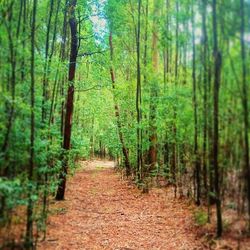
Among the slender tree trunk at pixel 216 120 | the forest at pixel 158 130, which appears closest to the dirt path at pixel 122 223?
the forest at pixel 158 130

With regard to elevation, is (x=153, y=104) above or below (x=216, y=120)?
above

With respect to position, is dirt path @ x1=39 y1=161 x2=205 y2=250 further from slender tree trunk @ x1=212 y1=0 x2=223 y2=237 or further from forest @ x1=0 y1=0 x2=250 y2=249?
slender tree trunk @ x1=212 y1=0 x2=223 y2=237

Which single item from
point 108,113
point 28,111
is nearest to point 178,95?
point 28,111

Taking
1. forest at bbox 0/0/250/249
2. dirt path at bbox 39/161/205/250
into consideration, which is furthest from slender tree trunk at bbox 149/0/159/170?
dirt path at bbox 39/161/205/250

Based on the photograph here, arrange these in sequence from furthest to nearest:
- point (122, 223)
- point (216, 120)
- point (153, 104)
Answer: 1. point (153, 104)
2. point (122, 223)
3. point (216, 120)

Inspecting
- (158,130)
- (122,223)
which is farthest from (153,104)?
(122,223)

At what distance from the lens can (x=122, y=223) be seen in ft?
31.1

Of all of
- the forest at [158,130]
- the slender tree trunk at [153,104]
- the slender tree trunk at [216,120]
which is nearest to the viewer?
the forest at [158,130]

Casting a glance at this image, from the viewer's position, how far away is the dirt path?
7.57 m

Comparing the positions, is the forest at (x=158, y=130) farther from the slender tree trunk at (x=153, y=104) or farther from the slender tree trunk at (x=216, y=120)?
the slender tree trunk at (x=153, y=104)

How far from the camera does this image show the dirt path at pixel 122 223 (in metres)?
7.57

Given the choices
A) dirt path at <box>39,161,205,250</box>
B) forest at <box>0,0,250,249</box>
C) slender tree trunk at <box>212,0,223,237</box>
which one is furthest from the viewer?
dirt path at <box>39,161,205,250</box>

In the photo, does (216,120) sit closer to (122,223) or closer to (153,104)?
(122,223)

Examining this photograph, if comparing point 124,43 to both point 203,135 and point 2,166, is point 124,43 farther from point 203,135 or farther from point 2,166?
point 2,166
